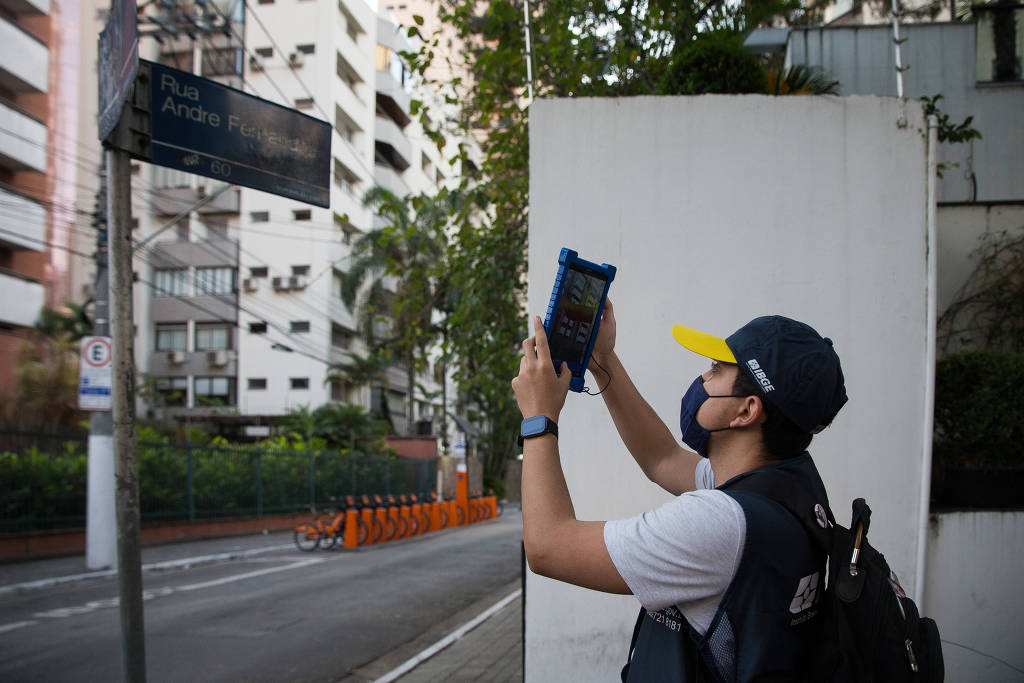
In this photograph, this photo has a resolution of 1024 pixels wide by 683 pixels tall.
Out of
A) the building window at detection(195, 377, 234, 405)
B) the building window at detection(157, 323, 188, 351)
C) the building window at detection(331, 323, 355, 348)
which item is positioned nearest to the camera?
the building window at detection(195, 377, 234, 405)

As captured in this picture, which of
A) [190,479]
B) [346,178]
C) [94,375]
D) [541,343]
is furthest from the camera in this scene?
[346,178]

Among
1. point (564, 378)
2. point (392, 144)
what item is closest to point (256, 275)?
point (392, 144)

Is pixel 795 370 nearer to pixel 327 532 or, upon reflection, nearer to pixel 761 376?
pixel 761 376

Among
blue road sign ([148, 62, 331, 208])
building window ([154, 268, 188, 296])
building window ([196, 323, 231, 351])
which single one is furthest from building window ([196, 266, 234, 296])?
blue road sign ([148, 62, 331, 208])

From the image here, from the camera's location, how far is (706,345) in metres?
2.00

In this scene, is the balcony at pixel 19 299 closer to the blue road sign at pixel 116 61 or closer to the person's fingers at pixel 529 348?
the blue road sign at pixel 116 61

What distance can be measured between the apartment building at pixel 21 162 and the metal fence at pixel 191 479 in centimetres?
889

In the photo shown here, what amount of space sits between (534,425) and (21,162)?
93.5 feet

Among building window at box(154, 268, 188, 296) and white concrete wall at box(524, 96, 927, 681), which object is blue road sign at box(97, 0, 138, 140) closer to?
white concrete wall at box(524, 96, 927, 681)

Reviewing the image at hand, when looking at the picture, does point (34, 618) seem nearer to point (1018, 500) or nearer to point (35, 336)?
point (1018, 500)

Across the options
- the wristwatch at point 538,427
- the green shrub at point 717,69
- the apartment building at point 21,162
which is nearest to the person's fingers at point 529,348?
the wristwatch at point 538,427

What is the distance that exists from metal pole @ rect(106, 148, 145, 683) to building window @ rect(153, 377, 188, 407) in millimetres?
37842

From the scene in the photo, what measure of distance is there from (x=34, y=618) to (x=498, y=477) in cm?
3844

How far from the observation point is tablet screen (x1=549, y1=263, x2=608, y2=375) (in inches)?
83.5
